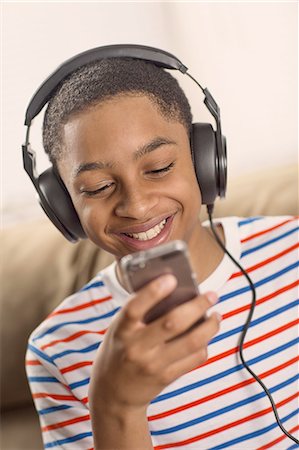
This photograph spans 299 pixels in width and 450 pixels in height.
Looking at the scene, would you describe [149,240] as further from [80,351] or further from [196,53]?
[196,53]

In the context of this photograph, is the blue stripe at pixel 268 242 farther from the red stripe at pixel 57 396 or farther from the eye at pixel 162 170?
the red stripe at pixel 57 396

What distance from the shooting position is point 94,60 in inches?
42.9

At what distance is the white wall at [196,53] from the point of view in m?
2.04

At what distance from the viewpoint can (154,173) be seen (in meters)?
1.06

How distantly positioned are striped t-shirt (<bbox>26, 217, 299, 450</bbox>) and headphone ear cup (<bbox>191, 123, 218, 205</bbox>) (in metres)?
0.19

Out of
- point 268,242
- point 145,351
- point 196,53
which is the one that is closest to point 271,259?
point 268,242

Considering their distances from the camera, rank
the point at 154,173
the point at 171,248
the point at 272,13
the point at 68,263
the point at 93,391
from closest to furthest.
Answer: the point at 171,248, the point at 93,391, the point at 154,173, the point at 68,263, the point at 272,13

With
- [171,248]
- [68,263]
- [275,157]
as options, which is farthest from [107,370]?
[275,157]

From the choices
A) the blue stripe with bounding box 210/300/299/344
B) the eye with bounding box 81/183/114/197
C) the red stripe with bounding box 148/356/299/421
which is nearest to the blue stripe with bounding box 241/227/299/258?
the blue stripe with bounding box 210/300/299/344

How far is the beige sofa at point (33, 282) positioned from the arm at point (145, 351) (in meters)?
0.74

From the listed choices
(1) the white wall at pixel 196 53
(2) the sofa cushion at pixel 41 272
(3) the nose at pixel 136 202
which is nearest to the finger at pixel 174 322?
(3) the nose at pixel 136 202

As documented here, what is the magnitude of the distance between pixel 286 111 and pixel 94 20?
613mm

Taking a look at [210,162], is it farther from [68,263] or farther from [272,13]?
[272,13]

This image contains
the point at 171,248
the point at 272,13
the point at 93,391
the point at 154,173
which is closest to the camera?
the point at 171,248
